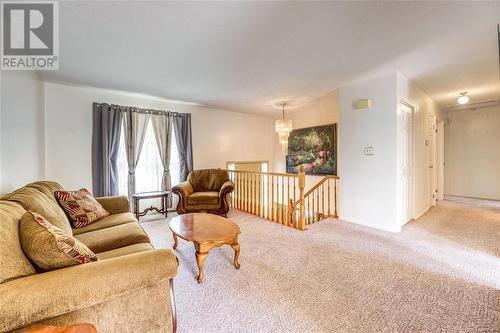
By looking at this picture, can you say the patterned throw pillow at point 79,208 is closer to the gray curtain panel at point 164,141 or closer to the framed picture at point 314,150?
the gray curtain panel at point 164,141

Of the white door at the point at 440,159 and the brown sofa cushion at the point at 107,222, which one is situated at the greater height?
the white door at the point at 440,159

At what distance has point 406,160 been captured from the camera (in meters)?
3.49

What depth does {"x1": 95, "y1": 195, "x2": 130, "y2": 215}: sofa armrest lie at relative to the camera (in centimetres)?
268

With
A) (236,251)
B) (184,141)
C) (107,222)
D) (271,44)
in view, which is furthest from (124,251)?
(184,141)

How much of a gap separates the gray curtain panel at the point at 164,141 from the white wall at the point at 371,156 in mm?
3425

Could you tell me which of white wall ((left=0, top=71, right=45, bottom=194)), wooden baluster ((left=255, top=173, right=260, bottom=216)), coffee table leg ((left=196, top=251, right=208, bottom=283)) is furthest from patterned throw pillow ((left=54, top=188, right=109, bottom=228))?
wooden baluster ((left=255, top=173, right=260, bottom=216))

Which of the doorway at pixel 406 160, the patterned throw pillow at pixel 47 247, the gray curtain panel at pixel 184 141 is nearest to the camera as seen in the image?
the patterned throw pillow at pixel 47 247

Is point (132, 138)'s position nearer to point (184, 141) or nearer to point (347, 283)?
point (184, 141)

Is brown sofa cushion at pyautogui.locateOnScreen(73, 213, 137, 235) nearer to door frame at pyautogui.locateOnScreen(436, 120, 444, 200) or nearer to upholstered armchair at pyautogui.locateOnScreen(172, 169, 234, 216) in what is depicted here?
upholstered armchair at pyautogui.locateOnScreen(172, 169, 234, 216)

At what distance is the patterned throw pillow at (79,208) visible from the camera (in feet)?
7.03

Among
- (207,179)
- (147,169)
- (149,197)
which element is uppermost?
(147,169)

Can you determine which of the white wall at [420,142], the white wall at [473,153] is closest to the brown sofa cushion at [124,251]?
the white wall at [420,142]

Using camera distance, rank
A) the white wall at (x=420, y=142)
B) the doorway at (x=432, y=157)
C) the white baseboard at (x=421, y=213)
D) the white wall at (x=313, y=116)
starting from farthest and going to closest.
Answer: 1. the white wall at (x=313, y=116)
2. the doorway at (x=432, y=157)
3. the white baseboard at (x=421, y=213)
4. the white wall at (x=420, y=142)

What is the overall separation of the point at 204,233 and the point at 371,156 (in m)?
2.87
